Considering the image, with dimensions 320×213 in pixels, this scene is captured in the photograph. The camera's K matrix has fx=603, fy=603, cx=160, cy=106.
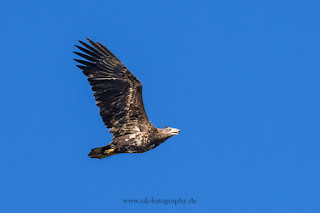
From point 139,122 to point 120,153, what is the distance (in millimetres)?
1172

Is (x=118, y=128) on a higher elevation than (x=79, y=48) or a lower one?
lower

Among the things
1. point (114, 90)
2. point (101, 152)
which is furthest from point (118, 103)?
point (101, 152)

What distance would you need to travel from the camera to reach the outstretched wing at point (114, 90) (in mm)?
19234

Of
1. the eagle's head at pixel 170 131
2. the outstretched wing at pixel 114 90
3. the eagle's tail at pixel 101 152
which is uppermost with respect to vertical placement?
the outstretched wing at pixel 114 90

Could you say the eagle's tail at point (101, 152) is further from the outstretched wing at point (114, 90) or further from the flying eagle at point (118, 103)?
the outstretched wing at point (114, 90)

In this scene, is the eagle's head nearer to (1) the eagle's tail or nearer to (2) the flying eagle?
(2) the flying eagle

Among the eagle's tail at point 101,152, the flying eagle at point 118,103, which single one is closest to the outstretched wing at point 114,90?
the flying eagle at point 118,103

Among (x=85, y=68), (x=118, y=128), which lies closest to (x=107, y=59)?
(x=85, y=68)

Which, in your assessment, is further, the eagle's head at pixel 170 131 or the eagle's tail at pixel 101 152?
the eagle's head at pixel 170 131

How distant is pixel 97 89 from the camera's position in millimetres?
19297

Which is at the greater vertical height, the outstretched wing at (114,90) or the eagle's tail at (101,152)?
the outstretched wing at (114,90)

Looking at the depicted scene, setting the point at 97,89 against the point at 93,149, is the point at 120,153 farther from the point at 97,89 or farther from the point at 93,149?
the point at 97,89

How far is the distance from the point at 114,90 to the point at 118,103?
44 cm

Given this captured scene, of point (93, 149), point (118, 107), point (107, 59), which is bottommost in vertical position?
point (93, 149)
